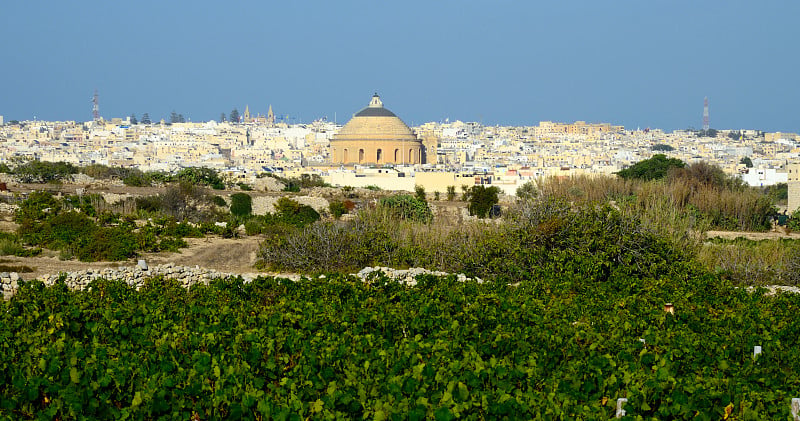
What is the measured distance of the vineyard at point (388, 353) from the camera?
602cm

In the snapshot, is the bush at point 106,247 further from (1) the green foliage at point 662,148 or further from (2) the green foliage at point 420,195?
(1) the green foliage at point 662,148

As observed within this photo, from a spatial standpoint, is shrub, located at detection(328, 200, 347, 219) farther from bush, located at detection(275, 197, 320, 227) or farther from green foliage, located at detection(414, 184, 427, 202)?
green foliage, located at detection(414, 184, 427, 202)

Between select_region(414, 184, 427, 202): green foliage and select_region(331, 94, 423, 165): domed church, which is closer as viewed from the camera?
select_region(414, 184, 427, 202): green foliage

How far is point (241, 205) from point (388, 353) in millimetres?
21152

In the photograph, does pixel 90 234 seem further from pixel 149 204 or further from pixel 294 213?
pixel 149 204

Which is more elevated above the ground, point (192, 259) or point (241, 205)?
point (241, 205)

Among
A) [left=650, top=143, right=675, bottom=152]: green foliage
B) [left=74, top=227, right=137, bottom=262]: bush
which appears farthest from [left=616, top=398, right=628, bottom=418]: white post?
[left=650, top=143, right=675, bottom=152]: green foliage

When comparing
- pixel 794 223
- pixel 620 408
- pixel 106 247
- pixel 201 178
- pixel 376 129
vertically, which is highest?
pixel 376 129

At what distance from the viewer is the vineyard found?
6023mm

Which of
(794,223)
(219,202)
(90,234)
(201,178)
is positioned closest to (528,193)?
(90,234)

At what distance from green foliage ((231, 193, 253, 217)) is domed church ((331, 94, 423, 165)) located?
62.9 metres

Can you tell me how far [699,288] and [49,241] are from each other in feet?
37.3

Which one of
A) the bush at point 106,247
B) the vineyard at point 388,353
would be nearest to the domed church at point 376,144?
the bush at point 106,247

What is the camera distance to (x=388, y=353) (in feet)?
24.0
